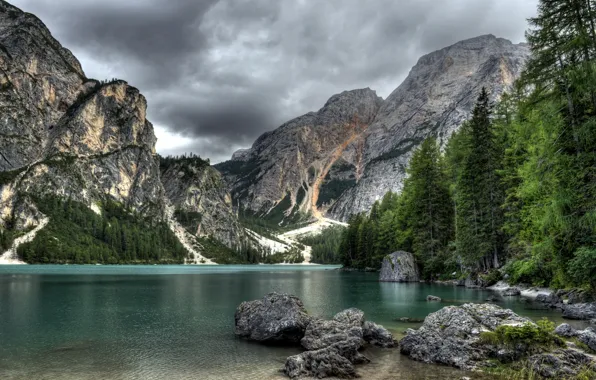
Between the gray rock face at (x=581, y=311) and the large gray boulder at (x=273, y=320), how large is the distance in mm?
17971

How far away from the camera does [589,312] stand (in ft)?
84.4

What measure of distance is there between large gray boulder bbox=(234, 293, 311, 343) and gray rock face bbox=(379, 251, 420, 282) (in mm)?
46446

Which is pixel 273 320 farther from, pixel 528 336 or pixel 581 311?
pixel 581 311

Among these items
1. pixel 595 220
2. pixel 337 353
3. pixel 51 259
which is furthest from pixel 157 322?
pixel 51 259

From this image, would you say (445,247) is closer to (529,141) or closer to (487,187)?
(487,187)

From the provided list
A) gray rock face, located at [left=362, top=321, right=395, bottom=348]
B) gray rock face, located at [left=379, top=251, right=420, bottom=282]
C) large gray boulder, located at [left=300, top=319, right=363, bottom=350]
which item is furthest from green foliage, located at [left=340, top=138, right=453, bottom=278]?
large gray boulder, located at [left=300, top=319, right=363, bottom=350]

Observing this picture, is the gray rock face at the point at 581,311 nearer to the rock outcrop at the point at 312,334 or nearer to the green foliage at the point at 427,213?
the rock outcrop at the point at 312,334

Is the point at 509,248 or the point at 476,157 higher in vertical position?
the point at 476,157

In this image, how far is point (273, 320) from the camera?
23.8m

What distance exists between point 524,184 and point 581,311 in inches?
650

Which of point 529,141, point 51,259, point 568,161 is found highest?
point 529,141

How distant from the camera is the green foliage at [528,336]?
55.4 ft

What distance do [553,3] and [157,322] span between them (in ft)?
107

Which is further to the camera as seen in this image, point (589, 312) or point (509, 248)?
point (509, 248)
